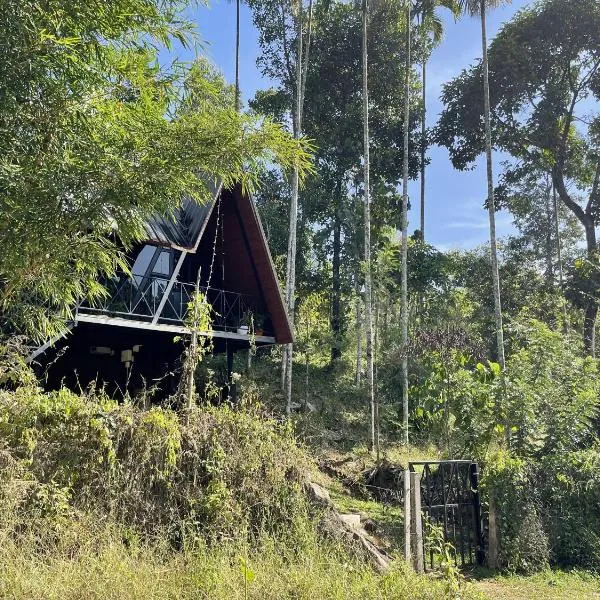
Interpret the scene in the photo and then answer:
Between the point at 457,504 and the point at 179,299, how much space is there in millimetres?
7086

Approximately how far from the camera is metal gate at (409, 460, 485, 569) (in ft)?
23.7

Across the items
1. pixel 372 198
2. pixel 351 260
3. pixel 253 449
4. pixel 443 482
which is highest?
pixel 372 198

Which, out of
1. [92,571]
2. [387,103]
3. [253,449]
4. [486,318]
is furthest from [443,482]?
[387,103]

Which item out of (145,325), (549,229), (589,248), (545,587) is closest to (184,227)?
(145,325)

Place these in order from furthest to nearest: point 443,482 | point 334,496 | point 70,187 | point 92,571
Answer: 1. point 334,496
2. point 443,482
3. point 92,571
4. point 70,187

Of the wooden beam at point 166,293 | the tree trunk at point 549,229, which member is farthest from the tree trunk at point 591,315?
the wooden beam at point 166,293

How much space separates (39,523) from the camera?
15.5ft

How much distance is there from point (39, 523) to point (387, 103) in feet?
68.8

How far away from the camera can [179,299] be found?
12.1m

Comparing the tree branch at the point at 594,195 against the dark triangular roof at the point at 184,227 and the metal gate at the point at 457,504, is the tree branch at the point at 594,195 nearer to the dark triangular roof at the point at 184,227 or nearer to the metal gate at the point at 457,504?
the dark triangular roof at the point at 184,227

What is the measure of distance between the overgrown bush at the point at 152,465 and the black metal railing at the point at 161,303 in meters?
4.22

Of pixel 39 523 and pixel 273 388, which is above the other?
pixel 273 388

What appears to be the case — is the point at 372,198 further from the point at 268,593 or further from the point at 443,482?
the point at 268,593

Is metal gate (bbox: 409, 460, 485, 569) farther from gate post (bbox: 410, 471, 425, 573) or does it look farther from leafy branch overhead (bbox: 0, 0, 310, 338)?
leafy branch overhead (bbox: 0, 0, 310, 338)
